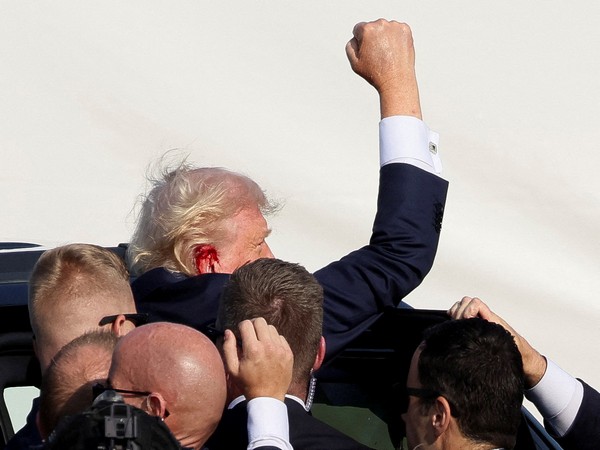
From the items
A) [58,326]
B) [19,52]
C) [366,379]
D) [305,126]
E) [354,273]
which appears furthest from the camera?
[19,52]

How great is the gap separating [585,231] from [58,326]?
6037mm

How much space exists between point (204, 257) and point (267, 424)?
0.80 m

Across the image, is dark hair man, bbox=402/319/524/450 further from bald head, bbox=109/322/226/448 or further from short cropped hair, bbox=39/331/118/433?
short cropped hair, bbox=39/331/118/433

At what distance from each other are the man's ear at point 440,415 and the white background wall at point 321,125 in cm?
428

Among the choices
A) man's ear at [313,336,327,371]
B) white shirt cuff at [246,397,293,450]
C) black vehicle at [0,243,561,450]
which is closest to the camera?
white shirt cuff at [246,397,293,450]

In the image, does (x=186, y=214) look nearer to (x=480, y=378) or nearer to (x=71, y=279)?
(x=71, y=279)

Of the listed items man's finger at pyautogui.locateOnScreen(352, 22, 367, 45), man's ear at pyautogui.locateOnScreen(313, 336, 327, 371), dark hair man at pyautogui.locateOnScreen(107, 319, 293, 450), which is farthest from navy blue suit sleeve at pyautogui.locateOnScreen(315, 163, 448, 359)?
dark hair man at pyautogui.locateOnScreen(107, 319, 293, 450)

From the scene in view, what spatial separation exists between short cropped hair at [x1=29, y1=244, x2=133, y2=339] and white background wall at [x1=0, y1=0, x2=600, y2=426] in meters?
4.27

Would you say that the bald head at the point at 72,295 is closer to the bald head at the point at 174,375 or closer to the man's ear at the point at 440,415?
the bald head at the point at 174,375

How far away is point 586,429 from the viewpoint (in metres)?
2.89

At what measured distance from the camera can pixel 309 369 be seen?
2627 mm

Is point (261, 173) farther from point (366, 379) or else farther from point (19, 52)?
point (366, 379)

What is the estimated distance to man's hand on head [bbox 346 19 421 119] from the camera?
3.16 m

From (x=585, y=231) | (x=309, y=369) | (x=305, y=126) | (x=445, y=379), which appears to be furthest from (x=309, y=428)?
(x=305, y=126)
